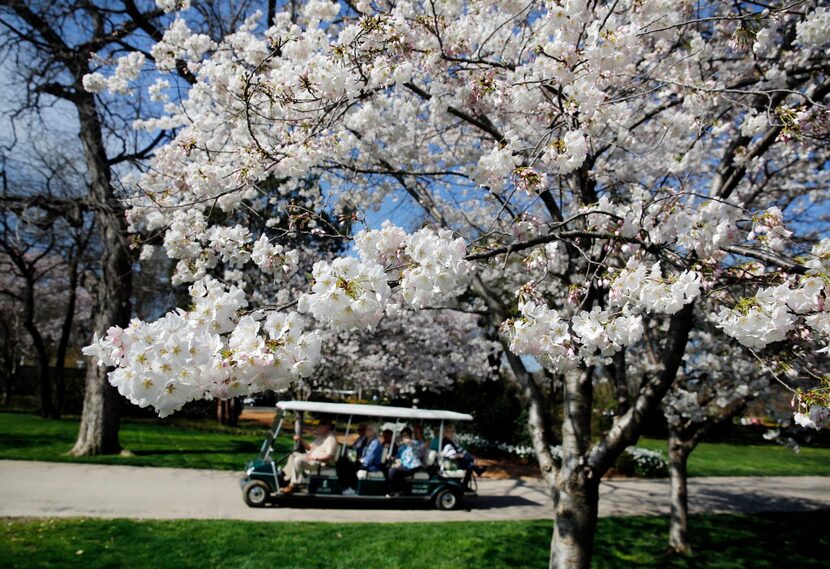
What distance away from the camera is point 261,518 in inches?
270

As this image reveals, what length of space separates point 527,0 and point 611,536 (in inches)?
273

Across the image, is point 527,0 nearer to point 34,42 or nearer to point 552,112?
point 552,112

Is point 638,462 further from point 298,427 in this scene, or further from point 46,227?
point 46,227

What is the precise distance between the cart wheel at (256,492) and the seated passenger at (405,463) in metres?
1.90

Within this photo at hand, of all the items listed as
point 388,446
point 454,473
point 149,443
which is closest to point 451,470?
point 454,473

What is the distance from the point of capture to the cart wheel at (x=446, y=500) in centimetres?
853

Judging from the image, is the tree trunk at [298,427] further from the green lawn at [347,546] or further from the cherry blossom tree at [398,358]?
the cherry blossom tree at [398,358]

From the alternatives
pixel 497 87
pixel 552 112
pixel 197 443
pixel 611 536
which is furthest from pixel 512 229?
pixel 197 443

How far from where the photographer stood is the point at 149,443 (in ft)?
40.6

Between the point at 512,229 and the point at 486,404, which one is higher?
the point at 512,229

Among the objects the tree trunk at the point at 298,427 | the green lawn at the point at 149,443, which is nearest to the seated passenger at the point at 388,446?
the tree trunk at the point at 298,427

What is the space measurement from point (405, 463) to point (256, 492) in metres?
2.35

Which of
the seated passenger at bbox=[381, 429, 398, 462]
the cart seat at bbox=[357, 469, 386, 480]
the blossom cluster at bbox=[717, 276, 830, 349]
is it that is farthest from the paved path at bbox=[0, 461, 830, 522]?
the blossom cluster at bbox=[717, 276, 830, 349]

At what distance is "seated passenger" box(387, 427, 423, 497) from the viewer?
8.23 m
